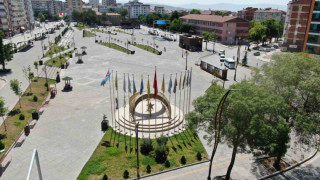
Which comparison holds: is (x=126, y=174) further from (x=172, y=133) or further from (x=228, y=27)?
(x=228, y=27)

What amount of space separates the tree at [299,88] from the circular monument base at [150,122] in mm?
10935

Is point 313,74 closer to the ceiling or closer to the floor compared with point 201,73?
closer to the ceiling

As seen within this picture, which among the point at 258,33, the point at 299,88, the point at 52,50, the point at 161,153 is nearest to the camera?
the point at 299,88

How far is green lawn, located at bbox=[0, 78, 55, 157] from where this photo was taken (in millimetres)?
27797

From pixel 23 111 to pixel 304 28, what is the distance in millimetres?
78302

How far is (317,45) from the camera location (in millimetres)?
68375

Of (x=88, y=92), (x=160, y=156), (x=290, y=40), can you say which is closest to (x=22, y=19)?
(x=88, y=92)

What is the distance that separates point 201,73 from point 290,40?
4121 centimetres

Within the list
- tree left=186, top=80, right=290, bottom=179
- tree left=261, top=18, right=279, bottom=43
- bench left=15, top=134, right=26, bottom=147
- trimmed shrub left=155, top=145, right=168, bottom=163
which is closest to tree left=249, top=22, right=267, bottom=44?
tree left=261, top=18, right=279, bottom=43

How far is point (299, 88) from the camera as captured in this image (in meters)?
23.5

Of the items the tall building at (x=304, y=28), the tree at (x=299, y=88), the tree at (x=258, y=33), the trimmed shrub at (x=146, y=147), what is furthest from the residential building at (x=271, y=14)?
the trimmed shrub at (x=146, y=147)

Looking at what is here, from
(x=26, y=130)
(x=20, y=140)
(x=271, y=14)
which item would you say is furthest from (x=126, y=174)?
(x=271, y=14)

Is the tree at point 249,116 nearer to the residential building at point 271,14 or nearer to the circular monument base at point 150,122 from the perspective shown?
the circular monument base at point 150,122

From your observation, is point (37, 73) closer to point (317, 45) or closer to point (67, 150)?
point (67, 150)
